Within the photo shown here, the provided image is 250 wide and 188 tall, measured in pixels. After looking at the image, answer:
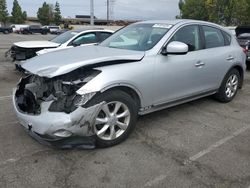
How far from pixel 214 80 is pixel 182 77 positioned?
1072 millimetres

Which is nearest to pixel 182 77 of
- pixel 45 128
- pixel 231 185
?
pixel 231 185

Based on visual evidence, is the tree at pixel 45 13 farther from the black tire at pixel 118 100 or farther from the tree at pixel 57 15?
the black tire at pixel 118 100

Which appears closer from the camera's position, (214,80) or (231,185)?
(231,185)

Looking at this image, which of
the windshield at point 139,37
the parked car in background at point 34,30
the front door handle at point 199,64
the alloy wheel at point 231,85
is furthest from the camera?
the parked car in background at point 34,30

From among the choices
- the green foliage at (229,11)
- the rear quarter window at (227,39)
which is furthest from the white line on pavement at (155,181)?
the green foliage at (229,11)

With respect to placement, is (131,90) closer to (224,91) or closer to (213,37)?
(213,37)

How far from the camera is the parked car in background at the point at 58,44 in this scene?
9094mm

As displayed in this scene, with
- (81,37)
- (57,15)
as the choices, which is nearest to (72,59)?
(81,37)

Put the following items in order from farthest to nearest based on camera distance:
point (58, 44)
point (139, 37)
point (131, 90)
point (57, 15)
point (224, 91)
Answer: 1. point (57, 15)
2. point (58, 44)
3. point (224, 91)
4. point (139, 37)
5. point (131, 90)

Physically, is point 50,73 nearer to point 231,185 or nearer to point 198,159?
point 198,159

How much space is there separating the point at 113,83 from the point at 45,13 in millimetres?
87602

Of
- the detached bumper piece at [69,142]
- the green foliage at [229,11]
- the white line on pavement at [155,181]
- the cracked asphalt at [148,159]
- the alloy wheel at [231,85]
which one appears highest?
the green foliage at [229,11]

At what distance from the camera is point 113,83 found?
379cm

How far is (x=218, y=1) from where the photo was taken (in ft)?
95.1
